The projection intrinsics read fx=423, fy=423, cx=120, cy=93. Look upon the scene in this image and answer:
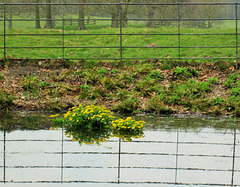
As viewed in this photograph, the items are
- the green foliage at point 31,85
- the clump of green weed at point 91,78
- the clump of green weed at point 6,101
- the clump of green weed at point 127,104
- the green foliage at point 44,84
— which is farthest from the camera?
the clump of green weed at point 91,78

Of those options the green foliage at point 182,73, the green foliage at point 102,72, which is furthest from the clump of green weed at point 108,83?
the green foliage at point 182,73

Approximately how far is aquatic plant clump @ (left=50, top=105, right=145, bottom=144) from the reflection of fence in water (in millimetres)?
307

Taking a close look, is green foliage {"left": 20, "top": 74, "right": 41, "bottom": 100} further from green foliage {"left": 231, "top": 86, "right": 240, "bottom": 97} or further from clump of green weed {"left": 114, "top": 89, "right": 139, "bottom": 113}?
green foliage {"left": 231, "top": 86, "right": 240, "bottom": 97}

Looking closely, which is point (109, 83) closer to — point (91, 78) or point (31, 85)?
point (91, 78)

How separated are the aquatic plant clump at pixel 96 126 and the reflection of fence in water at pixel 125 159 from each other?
1.01 feet

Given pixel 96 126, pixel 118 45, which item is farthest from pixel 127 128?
pixel 118 45

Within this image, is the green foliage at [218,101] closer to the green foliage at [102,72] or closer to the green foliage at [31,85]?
the green foliage at [102,72]

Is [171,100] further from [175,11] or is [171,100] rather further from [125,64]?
[175,11]

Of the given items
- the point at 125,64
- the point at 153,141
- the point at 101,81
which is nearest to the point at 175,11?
the point at 125,64

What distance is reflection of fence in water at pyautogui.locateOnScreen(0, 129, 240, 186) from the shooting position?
613 centimetres

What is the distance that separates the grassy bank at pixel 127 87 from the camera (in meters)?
11.5

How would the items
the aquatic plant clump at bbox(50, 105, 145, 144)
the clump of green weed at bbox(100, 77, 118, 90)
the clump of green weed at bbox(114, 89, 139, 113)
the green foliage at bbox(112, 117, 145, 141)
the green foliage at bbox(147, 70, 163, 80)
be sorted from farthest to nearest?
the green foliage at bbox(147, 70, 163, 80) → the clump of green weed at bbox(100, 77, 118, 90) → the clump of green weed at bbox(114, 89, 139, 113) → the green foliage at bbox(112, 117, 145, 141) → the aquatic plant clump at bbox(50, 105, 145, 144)

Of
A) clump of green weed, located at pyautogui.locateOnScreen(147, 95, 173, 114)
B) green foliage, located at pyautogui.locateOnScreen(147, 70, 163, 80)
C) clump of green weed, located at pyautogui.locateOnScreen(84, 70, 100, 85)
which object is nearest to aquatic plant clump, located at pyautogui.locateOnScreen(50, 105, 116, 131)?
clump of green weed, located at pyautogui.locateOnScreen(147, 95, 173, 114)

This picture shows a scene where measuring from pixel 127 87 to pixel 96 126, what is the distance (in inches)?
160
